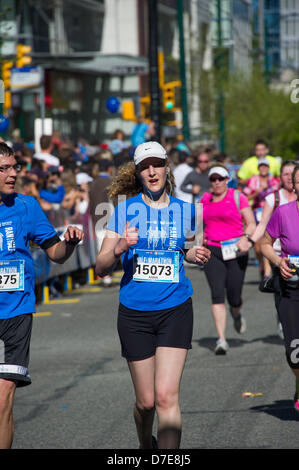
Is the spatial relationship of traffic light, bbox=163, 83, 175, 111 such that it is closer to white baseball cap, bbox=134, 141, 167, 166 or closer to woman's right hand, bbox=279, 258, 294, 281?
woman's right hand, bbox=279, 258, 294, 281

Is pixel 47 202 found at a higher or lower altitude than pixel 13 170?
lower

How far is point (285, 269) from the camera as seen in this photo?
23.3 feet

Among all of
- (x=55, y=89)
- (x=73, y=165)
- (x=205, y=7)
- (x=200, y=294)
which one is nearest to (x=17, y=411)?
(x=200, y=294)

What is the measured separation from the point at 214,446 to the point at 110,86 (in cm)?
4399

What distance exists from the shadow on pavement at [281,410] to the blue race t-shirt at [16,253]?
256 centimetres

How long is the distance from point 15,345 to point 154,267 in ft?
2.99

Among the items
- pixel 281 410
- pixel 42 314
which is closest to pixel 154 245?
pixel 281 410

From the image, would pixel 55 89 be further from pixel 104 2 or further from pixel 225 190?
pixel 225 190

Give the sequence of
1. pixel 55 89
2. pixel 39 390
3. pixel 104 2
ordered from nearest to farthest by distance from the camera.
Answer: pixel 39 390, pixel 55 89, pixel 104 2

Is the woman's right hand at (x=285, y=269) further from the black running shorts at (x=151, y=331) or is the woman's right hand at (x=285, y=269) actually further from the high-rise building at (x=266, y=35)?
the high-rise building at (x=266, y=35)

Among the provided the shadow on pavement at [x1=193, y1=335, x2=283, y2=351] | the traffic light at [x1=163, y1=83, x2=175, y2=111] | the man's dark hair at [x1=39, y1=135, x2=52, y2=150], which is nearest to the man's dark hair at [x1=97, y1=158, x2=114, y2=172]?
the man's dark hair at [x1=39, y1=135, x2=52, y2=150]

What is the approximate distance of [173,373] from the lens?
231 inches

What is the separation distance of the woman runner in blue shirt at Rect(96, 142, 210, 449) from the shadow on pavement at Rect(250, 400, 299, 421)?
1.90m

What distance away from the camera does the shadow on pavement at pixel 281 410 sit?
7.70 metres
